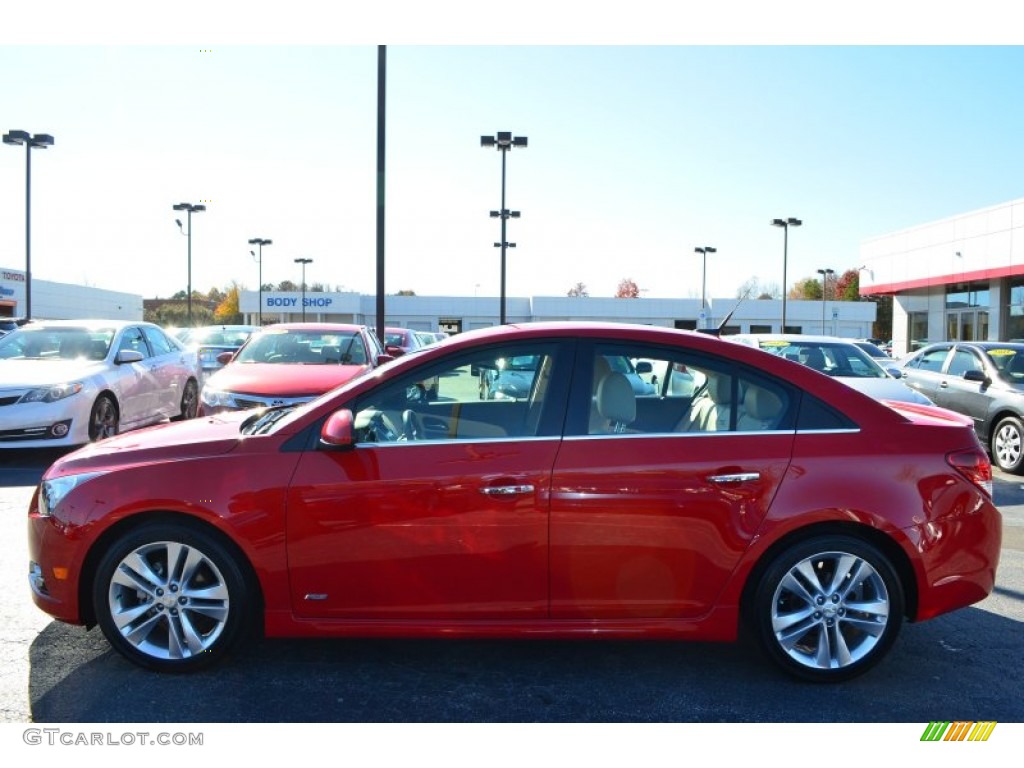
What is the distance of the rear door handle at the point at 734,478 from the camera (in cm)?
365

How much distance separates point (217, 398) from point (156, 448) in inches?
197

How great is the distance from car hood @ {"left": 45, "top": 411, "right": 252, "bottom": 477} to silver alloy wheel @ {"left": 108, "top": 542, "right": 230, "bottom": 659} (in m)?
0.41

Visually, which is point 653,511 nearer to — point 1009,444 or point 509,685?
point 509,685

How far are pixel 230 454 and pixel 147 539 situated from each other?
52 centimetres

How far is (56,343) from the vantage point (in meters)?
10.3

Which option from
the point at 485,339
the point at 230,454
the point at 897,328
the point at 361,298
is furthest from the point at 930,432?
the point at 361,298

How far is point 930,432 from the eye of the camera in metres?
3.85

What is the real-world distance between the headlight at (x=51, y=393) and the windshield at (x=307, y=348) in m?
1.81

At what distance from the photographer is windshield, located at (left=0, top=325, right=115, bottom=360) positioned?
33.1 feet

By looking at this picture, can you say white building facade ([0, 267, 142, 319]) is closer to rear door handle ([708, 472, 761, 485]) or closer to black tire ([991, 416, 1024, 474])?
black tire ([991, 416, 1024, 474])

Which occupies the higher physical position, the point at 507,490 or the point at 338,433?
the point at 338,433

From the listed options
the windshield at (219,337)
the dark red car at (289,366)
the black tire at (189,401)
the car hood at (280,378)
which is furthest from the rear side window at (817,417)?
the windshield at (219,337)
